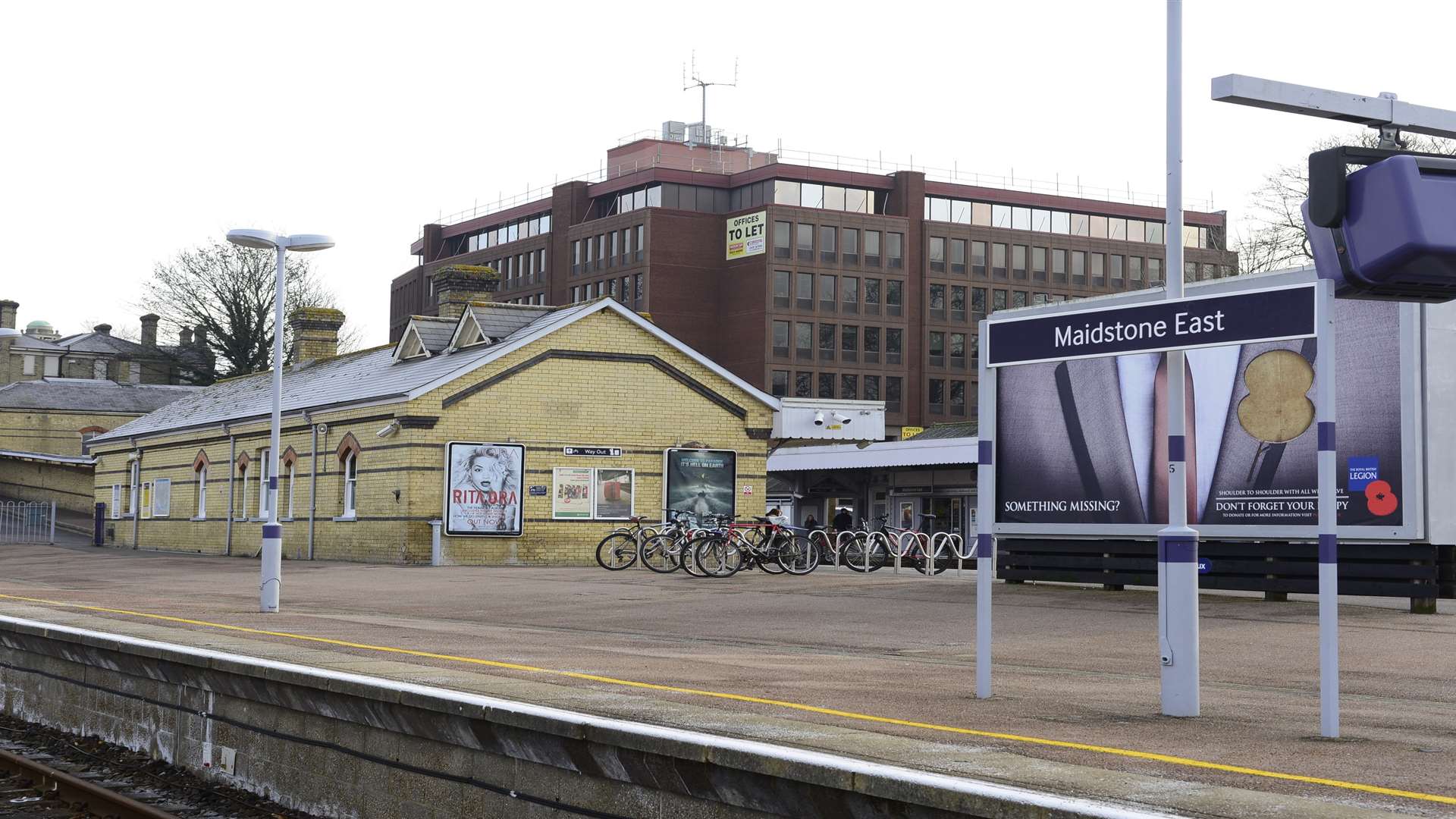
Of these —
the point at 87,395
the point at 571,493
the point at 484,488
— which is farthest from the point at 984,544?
the point at 87,395

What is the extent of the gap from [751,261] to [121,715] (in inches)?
2999

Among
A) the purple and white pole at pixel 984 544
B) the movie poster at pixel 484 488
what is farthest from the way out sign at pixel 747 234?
the purple and white pole at pixel 984 544

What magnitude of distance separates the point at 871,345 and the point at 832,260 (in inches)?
217

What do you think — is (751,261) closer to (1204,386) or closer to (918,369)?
(918,369)

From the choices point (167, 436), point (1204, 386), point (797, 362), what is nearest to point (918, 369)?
point (797, 362)

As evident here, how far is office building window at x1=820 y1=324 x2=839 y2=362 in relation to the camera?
87562 mm

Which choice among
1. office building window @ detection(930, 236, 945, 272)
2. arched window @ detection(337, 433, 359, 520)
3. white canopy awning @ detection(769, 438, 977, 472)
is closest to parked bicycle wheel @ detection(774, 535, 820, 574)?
arched window @ detection(337, 433, 359, 520)

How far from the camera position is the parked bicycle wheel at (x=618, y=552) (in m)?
29.4

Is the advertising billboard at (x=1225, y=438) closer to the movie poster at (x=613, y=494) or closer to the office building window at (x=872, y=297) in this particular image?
the movie poster at (x=613, y=494)

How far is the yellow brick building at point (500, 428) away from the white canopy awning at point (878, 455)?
36.7 ft

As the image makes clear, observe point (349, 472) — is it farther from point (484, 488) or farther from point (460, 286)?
point (460, 286)

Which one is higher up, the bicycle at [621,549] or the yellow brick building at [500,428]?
the yellow brick building at [500,428]

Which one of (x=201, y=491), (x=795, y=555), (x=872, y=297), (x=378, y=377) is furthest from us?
(x=872, y=297)

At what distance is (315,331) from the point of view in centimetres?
5038
